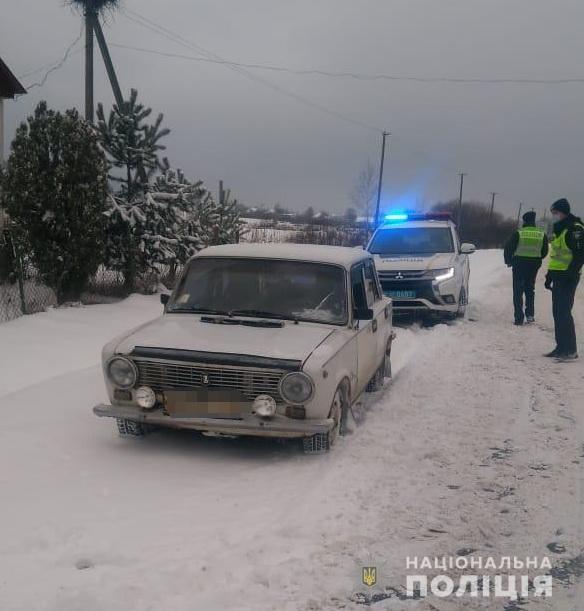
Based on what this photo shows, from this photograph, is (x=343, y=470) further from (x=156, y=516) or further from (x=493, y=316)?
(x=493, y=316)

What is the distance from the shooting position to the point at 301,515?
12.8ft

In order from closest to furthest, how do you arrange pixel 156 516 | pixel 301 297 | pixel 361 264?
pixel 156 516 < pixel 301 297 < pixel 361 264

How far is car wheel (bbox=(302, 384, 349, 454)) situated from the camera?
486 cm

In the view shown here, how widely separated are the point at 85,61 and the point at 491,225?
66862mm

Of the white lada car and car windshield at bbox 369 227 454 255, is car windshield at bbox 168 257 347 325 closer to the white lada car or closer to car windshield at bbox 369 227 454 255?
the white lada car

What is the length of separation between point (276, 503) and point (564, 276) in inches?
236

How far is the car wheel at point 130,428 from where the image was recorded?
5.07 meters

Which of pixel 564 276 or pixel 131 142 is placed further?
pixel 131 142

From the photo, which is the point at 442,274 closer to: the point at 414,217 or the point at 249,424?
the point at 414,217

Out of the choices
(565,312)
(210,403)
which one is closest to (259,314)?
(210,403)

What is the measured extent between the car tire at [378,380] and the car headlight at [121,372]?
284 centimetres

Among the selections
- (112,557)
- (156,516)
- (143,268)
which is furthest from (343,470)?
(143,268)

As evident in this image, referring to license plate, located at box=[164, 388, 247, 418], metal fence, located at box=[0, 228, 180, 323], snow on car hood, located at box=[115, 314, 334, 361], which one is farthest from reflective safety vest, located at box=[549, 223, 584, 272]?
metal fence, located at box=[0, 228, 180, 323]

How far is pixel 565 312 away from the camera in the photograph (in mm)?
8453
